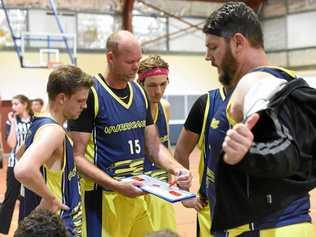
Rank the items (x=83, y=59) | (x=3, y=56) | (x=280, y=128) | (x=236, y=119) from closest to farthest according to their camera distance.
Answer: (x=280, y=128), (x=236, y=119), (x=3, y=56), (x=83, y=59)

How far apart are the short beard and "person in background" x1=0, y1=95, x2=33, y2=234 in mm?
2979

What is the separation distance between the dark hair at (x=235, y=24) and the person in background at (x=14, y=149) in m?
3.02

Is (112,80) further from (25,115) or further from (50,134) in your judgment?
(25,115)

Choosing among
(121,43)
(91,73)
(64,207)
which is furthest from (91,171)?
(91,73)

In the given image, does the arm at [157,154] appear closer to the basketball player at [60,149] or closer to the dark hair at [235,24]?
the basketball player at [60,149]

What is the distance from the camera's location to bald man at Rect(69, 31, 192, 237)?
296cm

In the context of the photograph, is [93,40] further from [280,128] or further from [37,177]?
[280,128]

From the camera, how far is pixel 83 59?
14789mm

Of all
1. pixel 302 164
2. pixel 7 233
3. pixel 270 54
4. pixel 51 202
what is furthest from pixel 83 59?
pixel 302 164

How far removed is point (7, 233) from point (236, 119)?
412 cm

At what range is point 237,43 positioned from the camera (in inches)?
70.4

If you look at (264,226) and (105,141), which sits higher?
(105,141)

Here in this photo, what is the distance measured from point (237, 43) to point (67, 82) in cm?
112

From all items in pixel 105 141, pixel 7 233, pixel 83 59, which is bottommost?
pixel 7 233
